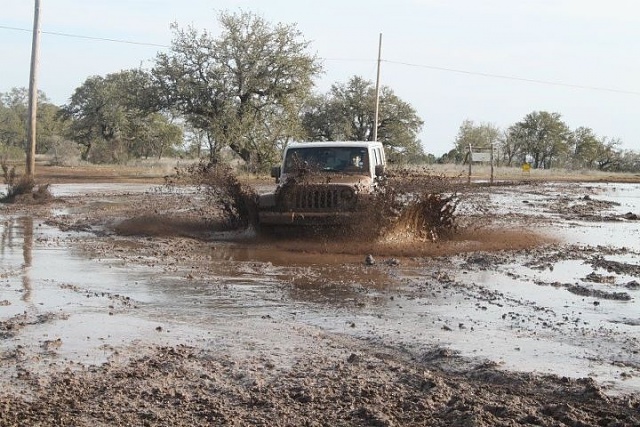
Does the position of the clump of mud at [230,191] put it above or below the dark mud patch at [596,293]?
above

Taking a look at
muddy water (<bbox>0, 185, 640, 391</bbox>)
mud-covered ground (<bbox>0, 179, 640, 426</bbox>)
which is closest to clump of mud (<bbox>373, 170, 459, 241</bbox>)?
mud-covered ground (<bbox>0, 179, 640, 426</bbox>)

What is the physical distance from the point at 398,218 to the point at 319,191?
59.2 inches

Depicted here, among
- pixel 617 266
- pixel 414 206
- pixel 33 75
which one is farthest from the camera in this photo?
pixel 33 75

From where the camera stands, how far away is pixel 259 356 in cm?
600

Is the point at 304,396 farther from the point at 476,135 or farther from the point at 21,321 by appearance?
the point at 476,135

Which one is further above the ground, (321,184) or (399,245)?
(321,184)

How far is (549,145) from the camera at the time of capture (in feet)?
289

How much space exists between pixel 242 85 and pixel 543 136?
5440 centimetres

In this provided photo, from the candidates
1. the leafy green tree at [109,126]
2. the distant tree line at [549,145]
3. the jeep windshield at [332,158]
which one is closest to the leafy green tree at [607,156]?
the distant tree line at [549,145]

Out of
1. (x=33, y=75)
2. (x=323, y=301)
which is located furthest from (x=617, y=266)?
(x=33, y=75)

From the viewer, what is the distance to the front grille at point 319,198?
13.3 m

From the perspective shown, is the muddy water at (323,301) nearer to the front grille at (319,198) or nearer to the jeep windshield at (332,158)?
the front grille at (319,198)

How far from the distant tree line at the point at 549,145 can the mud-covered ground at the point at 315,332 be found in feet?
248

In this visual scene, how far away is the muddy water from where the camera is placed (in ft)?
20.7
